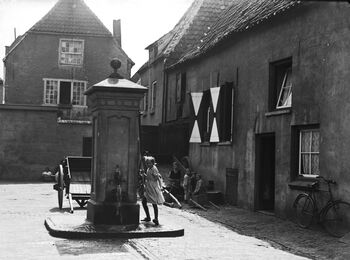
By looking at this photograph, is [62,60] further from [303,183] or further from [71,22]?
[303,183]

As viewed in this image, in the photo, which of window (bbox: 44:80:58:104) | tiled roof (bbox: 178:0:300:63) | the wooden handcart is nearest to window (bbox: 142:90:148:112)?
window (bbox: 44:80:58:104)

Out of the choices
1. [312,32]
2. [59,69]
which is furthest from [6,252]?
[59,69]

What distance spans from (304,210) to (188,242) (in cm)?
365

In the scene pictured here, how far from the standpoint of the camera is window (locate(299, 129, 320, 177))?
1233 cm

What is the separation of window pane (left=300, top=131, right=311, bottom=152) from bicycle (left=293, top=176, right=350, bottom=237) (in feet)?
3.74

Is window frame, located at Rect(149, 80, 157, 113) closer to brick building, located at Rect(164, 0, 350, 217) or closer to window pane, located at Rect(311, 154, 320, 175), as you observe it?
brick building, located at Rect(164, 0, 350, 217)

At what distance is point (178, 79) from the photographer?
2427cm

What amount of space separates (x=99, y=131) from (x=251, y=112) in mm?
6027

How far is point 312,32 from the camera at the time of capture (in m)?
12.6

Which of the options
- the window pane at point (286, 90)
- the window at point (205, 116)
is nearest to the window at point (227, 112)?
the window at point (205, 116)

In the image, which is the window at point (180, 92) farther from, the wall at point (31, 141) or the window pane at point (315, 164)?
the window pane at point (315, 164)

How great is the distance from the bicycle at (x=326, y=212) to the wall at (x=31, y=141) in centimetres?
1802

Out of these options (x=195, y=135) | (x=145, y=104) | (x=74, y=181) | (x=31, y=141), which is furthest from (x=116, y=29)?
(x=74, y=181)

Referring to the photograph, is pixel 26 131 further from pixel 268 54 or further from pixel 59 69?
pixel 268 54
